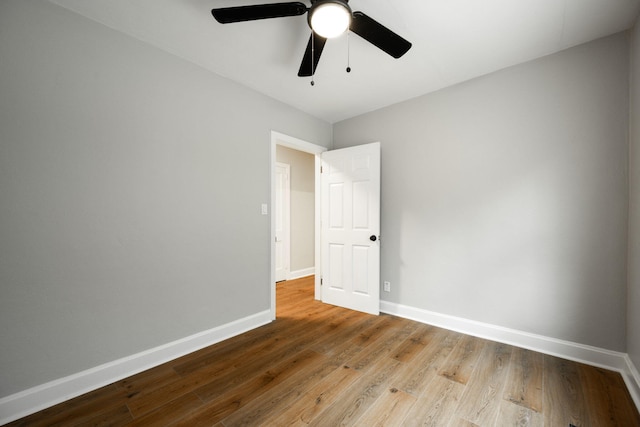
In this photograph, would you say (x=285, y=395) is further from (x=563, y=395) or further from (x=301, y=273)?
(x=301, y=273)

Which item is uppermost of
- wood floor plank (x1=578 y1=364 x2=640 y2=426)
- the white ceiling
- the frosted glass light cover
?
the white ceiling

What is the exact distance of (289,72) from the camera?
8.38 ft

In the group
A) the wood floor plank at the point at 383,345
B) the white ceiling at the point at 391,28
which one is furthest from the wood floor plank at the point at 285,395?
the white ceiling at the point at 391,28

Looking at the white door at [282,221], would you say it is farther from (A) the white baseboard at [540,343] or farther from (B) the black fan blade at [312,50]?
(B) the black fan blade at [312,50]

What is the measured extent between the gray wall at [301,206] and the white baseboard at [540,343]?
8.00 feet

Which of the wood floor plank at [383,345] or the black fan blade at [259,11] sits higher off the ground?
the black fan blade at [259,11]

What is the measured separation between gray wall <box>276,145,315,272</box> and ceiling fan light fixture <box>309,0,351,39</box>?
3387 millimetres

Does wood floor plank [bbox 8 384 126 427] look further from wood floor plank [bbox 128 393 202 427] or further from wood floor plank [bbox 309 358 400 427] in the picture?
wood floor plank [bbox 309 358 400 427]

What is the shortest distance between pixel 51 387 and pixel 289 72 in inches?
116

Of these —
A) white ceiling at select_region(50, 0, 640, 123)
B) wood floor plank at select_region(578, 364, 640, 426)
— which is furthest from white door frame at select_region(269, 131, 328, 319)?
wood floor plank at select_region(578, 364, 640, 426)

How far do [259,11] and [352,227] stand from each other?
96.0 inches

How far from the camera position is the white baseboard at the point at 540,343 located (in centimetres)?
189

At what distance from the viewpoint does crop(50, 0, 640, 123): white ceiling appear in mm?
1771

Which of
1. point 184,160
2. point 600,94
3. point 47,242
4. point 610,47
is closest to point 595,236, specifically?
point 600,94
